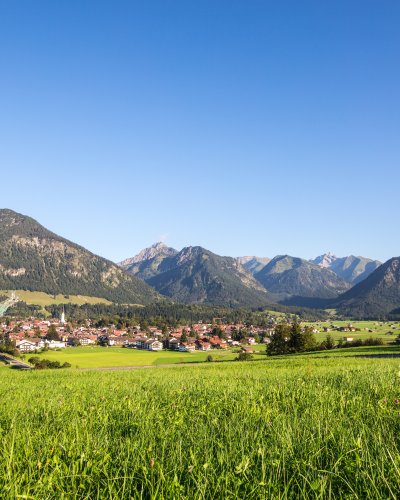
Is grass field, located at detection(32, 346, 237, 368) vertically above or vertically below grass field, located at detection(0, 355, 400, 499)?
below

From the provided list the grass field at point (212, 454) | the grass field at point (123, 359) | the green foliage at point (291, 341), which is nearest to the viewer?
the grass field at point (212, 454)

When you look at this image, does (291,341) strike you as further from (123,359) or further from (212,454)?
(212,454)

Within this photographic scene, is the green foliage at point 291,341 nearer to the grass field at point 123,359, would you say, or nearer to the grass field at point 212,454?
the grass field at point 123,359

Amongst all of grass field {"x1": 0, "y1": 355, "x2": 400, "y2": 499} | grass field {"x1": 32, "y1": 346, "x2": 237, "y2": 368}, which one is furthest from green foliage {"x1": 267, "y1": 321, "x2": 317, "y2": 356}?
grass field {"x1": 0, "y1": 355, "x2": 400, "y2": 499}

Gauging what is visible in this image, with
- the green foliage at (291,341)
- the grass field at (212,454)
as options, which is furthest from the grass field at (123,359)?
the grass field at (212,454)

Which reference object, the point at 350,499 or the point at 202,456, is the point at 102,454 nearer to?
the point at 202,456

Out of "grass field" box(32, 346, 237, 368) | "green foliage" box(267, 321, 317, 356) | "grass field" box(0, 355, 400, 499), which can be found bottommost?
"grass field" box(32, 346, 237, 368)

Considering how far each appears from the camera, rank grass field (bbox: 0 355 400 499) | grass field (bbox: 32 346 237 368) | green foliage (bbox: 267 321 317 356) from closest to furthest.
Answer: grass field (bbox: 0 355 400 499)
green foliage (bbox: 267 321 317 356)
grass field (bbox: 32 346 237 368)

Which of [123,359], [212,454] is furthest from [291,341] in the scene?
[212,454]

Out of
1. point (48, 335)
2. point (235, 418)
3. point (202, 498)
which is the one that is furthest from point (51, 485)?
point (48, 335)

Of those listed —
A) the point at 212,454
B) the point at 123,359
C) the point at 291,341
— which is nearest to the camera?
the point at 212,454

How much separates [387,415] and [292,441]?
1547 mm

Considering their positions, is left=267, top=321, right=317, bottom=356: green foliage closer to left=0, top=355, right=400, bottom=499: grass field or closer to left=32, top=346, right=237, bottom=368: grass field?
left=32, top=346, right=237, bottom=368: grass field

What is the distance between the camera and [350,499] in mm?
2553
